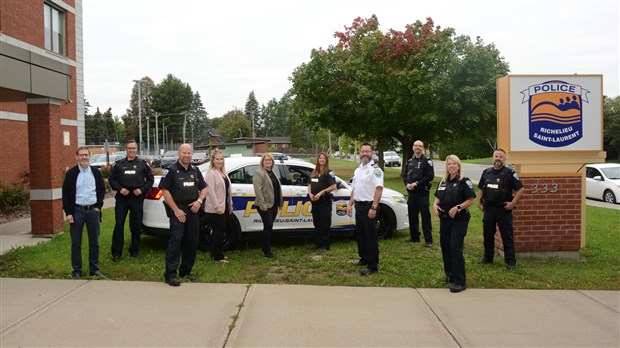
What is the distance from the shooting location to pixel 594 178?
1789cm

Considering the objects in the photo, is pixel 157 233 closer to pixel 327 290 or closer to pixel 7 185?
pixel 327 290

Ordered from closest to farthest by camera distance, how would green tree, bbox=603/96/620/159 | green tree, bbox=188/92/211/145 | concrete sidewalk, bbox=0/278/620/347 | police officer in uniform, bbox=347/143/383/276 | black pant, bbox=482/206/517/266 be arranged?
concrete sidewalk, bbox=0/278/620/347, police officer in uniform, bbox=347/143/383/276, black pant, bbox=482/206/517/266, green tree, bbox=603/96/620/159, green tree, bbox=188/92/211/145

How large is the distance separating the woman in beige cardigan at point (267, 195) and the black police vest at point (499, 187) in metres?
3.10

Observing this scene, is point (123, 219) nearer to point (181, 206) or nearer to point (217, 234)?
point (217, 234)

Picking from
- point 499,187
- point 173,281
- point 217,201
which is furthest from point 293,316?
point 499,187

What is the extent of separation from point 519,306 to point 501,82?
3848 millimetres

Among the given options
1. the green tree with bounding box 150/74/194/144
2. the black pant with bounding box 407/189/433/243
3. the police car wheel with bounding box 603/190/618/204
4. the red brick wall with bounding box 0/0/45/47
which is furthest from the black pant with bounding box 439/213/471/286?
the green tree with bounding box 150/74/194/144

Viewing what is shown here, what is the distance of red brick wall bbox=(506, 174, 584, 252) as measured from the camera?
7500mm

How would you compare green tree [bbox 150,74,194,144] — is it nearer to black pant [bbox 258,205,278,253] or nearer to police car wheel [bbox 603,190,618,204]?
police car wheel [bbox 603,190,618,204]

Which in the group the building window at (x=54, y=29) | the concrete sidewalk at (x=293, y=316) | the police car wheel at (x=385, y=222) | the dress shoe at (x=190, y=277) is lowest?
the concrete sidewalk at (x=293, y=316)

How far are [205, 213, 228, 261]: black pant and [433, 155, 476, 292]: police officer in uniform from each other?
3.01 meters

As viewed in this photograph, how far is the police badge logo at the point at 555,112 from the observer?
24.6 feet

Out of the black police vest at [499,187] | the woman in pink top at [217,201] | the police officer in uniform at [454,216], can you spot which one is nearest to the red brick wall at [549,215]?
the black police vest at [499,187]

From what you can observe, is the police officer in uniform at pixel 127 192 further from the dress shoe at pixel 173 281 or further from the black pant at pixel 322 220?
the black pant at pixel 322 220
